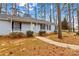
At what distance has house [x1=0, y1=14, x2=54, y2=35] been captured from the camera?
6.48m

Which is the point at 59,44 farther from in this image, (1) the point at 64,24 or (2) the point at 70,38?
(1) the point at 64,24

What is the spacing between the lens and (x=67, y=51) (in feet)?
16.9

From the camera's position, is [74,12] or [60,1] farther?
[74,12]

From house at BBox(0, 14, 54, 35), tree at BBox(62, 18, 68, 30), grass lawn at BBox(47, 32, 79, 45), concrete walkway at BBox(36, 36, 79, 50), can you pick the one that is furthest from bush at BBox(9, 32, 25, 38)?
tree at BBox(62, 18, 68, 30)

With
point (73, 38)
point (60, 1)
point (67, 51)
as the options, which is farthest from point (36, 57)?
point (60, 1)

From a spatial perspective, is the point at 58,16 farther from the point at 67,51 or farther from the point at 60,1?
the point at 67,51

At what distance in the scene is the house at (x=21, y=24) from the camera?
648cm

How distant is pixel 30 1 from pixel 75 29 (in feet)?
5.28

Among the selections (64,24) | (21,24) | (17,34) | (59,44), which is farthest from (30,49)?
(21,24)

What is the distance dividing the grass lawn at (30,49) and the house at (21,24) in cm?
69

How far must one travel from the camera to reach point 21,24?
8.01 meters

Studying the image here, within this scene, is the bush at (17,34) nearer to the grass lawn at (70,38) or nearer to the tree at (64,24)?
the grass lawn at (70,38)

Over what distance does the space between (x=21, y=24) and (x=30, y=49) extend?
2.95m

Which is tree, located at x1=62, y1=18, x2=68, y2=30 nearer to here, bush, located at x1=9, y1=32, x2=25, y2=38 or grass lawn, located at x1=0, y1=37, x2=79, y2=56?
grass lawn, located at x1=0, y1=37, x2=79, y2=56
